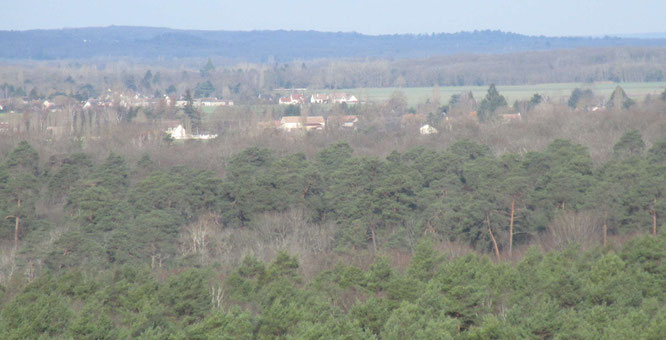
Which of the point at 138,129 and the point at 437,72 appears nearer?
the point at 138,129

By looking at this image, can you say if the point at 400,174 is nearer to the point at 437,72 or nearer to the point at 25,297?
the point at 25,297

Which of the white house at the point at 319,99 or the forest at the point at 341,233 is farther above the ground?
the forest at the point at 341,233

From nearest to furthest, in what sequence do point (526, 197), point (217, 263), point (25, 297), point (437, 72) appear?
point (25, 297) < point (217, 263) < point (526, 197) < point (437, 72)

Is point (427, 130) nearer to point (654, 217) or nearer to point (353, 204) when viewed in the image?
point (353, 204)

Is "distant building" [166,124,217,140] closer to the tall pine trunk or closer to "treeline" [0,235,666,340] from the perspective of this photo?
the tall pine trunk

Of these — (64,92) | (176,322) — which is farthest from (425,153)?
(64,92)

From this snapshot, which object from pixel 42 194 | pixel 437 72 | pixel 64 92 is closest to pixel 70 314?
pixel 42 194

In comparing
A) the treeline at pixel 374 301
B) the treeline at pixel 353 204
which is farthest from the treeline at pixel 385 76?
the treeline at pixel 374 301

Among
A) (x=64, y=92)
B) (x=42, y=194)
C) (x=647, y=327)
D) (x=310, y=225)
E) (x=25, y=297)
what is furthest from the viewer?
(x=64, y=92)

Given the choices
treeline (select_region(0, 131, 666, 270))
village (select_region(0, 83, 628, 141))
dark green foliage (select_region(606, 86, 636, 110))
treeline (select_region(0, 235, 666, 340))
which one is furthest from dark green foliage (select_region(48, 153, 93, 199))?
dark green foliage (select_region(606, 86, 636, 110))

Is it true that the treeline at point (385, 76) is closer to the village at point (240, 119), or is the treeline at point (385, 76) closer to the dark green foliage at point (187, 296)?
the village at point (240, 119)
